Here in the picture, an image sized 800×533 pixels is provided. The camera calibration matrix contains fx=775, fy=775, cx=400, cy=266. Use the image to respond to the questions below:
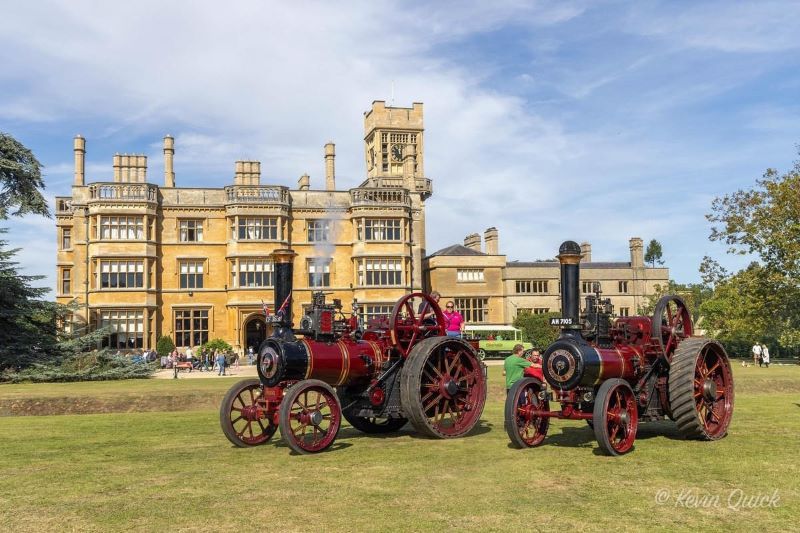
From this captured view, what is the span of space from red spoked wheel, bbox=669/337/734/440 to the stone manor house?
97.8 ft

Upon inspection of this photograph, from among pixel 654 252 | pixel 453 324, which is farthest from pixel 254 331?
pixel 654 252

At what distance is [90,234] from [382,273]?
1626 cm

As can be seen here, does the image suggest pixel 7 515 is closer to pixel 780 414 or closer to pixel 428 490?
pixel 428 490

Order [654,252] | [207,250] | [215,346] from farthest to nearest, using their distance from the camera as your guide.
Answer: [654,252], [207,250], [215,346]

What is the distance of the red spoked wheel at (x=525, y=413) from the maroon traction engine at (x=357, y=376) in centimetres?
149

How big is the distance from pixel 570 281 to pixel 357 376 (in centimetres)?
347

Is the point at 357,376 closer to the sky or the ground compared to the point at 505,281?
closer to the ground

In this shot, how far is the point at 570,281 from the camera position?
35.2ft

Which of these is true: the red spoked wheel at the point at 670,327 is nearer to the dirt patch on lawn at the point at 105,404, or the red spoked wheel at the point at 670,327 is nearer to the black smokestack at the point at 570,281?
the black smokestack at the point at 570,281

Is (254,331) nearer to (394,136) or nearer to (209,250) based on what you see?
(209,250)

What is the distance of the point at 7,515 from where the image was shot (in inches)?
283

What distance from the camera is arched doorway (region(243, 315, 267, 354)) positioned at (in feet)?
147

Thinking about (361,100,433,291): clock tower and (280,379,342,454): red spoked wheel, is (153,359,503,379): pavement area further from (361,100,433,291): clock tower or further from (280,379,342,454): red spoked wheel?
(361,100,433,291): clock tower

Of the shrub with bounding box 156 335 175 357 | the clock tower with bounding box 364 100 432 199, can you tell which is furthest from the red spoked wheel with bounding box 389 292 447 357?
the clock tower with bounding box 364 100 432 199
